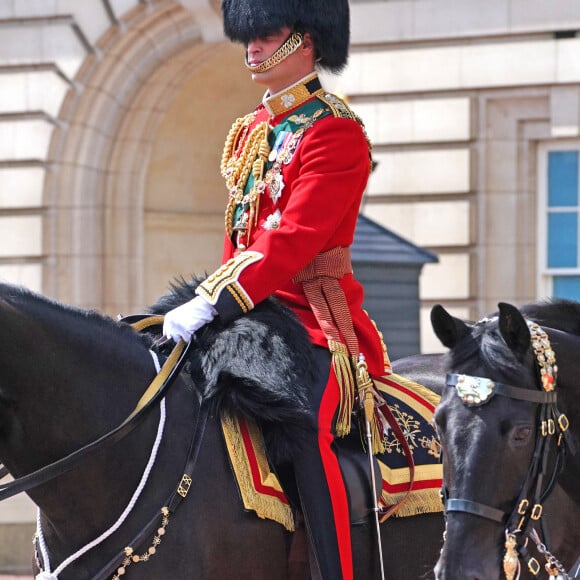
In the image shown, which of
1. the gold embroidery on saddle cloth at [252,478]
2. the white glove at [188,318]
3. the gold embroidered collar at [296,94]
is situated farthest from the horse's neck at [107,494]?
the gold embroidered collar at [296,94]

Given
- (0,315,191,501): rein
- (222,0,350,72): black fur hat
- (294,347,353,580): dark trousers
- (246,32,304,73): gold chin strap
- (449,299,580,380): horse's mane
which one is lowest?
(294,347,353,580): dark trousers

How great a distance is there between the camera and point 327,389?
4430 millimetres

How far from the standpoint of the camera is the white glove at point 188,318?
4.31 meters

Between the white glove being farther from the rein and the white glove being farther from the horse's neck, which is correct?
the horse's neck

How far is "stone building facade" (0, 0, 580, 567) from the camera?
1062 cm

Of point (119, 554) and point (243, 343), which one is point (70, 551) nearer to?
Answer: point (119, 554)

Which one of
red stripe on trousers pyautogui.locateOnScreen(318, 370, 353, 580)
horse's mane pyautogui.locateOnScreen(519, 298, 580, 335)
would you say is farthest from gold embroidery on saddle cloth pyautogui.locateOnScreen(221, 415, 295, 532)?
horse's mane pyautogui.locateOnScreen(519, 298, 580, 335)

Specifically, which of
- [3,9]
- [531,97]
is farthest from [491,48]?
[3,9]

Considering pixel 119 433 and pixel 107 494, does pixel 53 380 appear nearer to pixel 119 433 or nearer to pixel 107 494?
pixel 119 433

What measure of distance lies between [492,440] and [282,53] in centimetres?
164

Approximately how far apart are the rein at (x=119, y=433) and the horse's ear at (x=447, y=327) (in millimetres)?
870

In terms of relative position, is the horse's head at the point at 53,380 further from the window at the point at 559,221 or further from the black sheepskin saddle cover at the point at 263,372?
the window at the point at 559,221

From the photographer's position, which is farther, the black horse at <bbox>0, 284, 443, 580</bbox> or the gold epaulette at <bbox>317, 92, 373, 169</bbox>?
the gold epaulette at <bbox>317, 92, 373, 169</bbox>

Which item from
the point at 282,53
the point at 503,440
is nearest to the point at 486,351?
the point at 503,440
